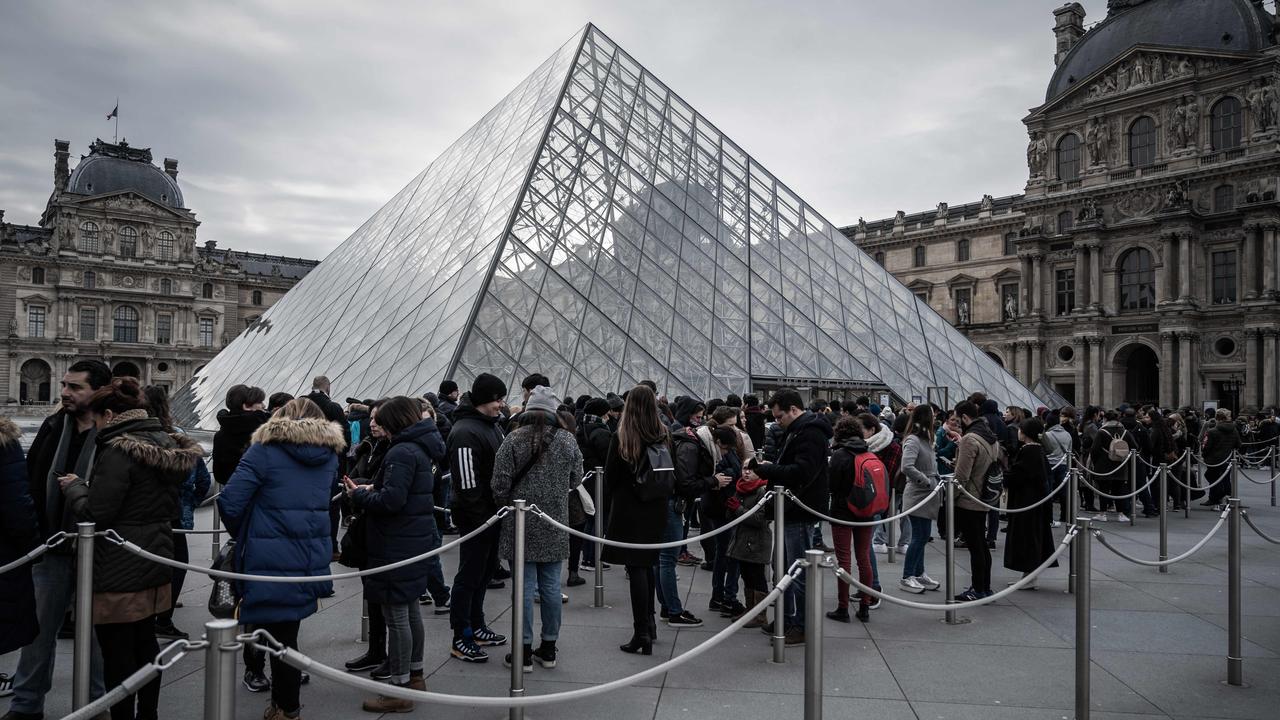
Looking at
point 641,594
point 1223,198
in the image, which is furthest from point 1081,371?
point 641,594

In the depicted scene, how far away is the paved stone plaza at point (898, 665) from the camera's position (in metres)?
4.05

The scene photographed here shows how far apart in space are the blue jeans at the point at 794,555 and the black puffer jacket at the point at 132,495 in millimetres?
3567

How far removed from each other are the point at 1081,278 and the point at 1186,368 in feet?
24.2

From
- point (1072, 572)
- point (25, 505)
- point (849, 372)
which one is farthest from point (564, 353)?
point (25, 505)

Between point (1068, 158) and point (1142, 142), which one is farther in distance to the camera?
point (1068, 158)

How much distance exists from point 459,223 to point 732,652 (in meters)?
14.9

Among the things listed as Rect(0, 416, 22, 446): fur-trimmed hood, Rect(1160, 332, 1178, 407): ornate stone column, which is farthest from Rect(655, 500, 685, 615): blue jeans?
Rect(1160, 332, 1178, 407): ornate stone column

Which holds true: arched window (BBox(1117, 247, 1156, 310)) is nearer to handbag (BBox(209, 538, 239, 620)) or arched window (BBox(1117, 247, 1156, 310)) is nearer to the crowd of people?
the crowd of people

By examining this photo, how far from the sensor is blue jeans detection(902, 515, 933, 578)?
6.63 m

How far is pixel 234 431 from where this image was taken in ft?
19.6

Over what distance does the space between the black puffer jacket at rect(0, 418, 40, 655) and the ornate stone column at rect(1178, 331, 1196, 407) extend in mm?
47421

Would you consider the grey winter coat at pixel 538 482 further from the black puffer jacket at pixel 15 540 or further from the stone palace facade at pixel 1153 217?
the stone palace facade at pixel 1153 217

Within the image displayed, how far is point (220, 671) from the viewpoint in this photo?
2119 millimetres

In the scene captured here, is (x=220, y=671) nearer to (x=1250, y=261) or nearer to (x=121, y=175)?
(x=1250, y=261)
